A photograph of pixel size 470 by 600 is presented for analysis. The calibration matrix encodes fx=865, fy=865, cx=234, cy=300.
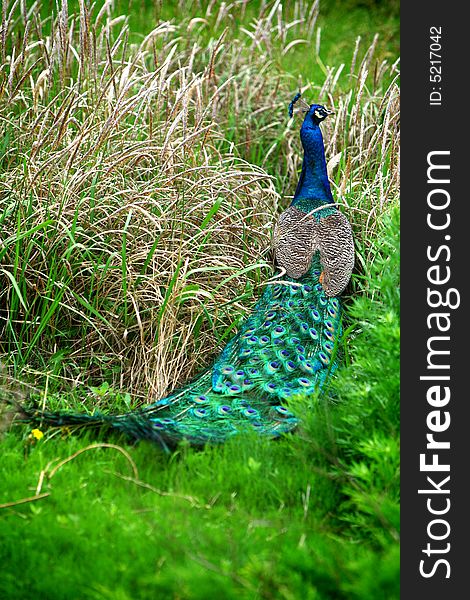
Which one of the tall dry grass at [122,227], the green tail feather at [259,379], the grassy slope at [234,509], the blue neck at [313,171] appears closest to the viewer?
the grassy slope at [234,509]

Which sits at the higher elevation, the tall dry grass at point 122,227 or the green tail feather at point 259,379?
the tall dry grass at point 122,227

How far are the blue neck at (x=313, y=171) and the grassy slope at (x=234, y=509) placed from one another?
1.10 m

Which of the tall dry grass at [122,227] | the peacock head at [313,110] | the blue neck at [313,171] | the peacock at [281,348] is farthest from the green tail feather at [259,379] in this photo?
the peacock head at [313,110]

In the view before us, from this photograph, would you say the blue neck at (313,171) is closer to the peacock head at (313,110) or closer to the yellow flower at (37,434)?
the peacock head at (313,110)

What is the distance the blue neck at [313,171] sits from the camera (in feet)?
14.8

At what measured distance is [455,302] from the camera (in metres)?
2.79

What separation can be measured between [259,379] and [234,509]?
2.42 feet

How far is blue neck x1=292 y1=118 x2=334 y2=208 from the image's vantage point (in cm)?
450

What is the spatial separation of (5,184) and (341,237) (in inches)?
66.8

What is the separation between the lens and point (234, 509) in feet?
9.56

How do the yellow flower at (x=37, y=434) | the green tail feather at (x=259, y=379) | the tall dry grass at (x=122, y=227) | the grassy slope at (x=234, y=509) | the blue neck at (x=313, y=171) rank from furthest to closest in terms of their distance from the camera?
1. the blue neck at (x=313, y=171)
2. the tall dry grass at (x=122, y=227)
3. the yellow flower at (x=37, y=434)
4. the green tail feather at (x=259, y=379)
5. the grassy slope at (x=234, y=509)

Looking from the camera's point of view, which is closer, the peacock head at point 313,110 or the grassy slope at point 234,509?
the grassy slope at point 234,509

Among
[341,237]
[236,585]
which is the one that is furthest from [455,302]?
[341,237]

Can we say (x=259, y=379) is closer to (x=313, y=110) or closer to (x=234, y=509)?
(x=234, y=509)
